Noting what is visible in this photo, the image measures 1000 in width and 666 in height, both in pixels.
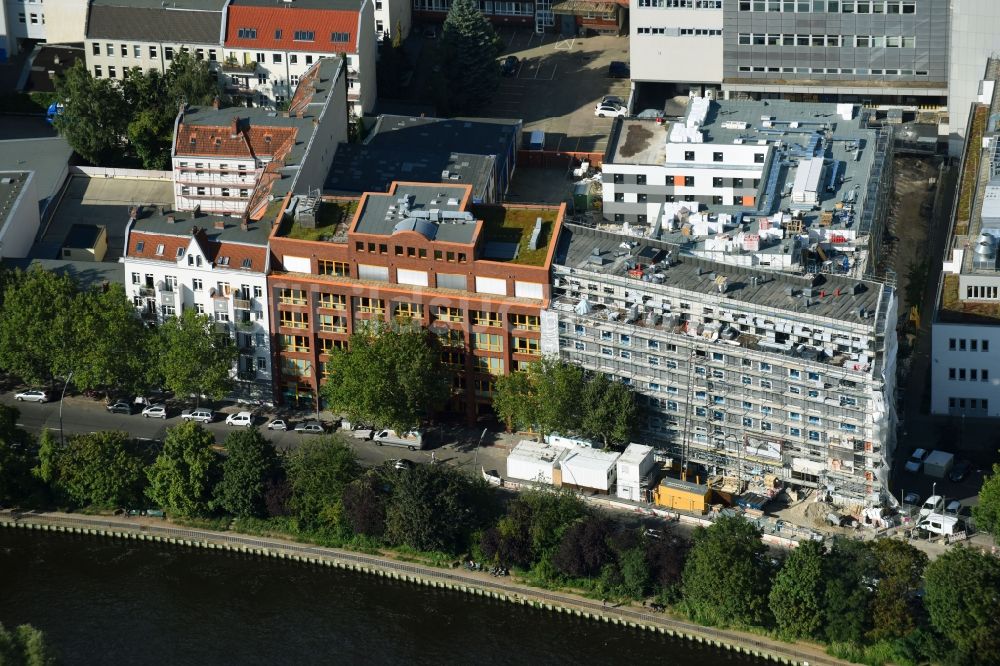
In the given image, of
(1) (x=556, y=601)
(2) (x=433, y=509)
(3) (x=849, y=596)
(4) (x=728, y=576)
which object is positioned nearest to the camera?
(3) (x=849, y=596)

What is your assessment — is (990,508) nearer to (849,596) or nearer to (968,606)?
(968,606)

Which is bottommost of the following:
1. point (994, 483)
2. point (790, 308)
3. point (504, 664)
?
point (504, 664)

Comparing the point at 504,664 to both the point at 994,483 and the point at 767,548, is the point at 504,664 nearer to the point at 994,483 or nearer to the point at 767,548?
the point at 767,548

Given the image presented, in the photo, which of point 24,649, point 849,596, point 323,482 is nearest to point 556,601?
point 323,482

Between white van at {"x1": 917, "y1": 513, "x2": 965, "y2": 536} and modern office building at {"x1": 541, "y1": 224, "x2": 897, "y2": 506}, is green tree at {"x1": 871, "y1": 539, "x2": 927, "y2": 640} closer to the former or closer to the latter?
white van at {"x1": 917, "y1": 513, "x2": 965, "y2": 536}

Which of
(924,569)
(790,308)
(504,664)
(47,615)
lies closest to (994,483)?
(924,569)
